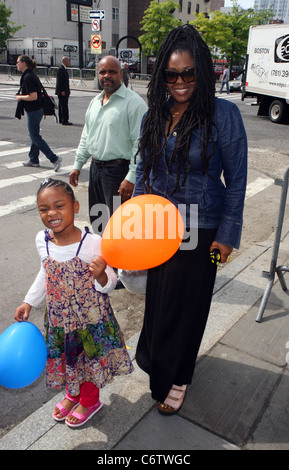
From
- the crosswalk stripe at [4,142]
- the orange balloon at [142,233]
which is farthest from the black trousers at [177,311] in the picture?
the crosswalk stripe at [4,142]

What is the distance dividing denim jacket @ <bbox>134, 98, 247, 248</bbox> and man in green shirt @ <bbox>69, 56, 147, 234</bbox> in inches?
53.5

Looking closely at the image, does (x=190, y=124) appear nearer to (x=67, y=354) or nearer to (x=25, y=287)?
(x=67, y=354)

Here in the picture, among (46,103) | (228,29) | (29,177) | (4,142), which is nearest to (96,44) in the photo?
(4,142)

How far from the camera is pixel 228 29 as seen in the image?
4281 cm

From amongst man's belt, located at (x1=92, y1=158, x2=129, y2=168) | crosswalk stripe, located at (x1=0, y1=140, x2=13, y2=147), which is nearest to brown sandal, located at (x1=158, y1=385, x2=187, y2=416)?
man's belt, located at (x1=92, y1=158, x2=129, y2=168)

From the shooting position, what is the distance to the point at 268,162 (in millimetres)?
9539

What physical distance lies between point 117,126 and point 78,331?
1947 mm

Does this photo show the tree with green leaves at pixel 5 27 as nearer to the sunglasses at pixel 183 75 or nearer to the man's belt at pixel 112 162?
the man's belt at pixel 112 162

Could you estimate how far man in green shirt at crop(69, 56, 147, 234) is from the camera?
11.4 ft

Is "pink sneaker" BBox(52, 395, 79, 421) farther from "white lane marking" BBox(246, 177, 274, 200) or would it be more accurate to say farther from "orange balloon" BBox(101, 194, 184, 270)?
"white lane marking" BBox(246, 177, 274, 200)

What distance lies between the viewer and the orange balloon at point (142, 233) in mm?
1926

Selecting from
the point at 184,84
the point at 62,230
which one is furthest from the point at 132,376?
the point at 184,84

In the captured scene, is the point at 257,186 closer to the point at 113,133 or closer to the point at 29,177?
the point at 29,177

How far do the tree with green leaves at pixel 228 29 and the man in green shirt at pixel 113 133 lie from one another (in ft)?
136
